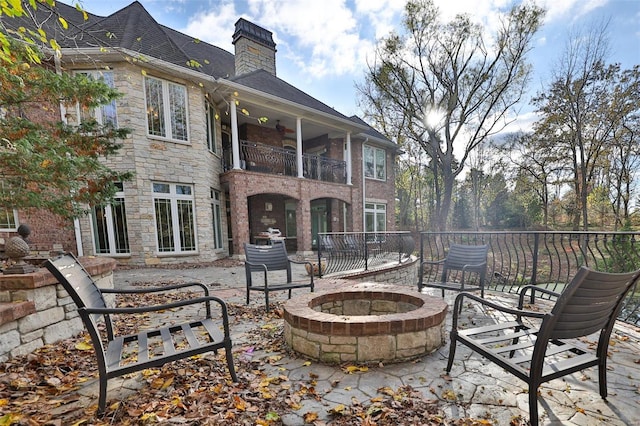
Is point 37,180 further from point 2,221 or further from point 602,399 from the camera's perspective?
point 602,399

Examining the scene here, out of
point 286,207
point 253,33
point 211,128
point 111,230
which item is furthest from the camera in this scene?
point 286,207

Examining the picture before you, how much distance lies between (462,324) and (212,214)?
7790mm

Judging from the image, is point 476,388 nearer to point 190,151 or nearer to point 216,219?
point 190,151

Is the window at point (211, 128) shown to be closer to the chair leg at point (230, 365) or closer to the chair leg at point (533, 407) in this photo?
the chair leg at point (230, 365)

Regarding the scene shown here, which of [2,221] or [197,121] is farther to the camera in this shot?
[197,121]

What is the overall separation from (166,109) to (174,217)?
3069 millimetres

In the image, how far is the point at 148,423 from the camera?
148 cm

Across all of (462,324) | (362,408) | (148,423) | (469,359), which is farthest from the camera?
(462,324)

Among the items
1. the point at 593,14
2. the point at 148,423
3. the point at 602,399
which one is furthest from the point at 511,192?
the point at 148,423

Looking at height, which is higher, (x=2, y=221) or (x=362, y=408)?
(x=2, y=221)

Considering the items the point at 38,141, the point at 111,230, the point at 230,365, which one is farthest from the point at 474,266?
the point at 111,230

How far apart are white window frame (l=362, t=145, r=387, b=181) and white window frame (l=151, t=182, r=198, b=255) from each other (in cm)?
785

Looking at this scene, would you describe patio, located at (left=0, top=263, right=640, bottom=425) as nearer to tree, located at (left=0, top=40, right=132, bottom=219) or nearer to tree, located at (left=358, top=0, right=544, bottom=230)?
tree, located at (left=0, top=40, right=132, bottom=219)

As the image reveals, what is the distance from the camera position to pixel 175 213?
7.71m
